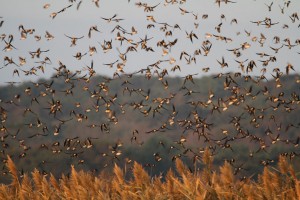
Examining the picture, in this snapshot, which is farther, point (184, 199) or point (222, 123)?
point (222, 123)

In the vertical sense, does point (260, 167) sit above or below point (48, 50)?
below

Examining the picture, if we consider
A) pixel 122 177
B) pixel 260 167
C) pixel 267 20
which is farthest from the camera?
pixel 260 167

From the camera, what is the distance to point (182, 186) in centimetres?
871

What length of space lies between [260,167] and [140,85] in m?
50.4

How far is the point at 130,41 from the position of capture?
1764cm

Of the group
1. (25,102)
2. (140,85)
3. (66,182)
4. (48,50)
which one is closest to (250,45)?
(48,50)

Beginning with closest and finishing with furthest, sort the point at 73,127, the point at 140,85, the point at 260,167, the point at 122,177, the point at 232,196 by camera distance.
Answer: the point at 232,196
the point at 122,177
the point at 260,167
the point at 73,127
the point at 140,85

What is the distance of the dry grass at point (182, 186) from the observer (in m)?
8.55

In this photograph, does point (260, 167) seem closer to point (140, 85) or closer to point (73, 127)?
point (73, 127)

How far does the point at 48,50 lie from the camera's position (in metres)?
16.7

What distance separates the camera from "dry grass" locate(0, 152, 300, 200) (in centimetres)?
855

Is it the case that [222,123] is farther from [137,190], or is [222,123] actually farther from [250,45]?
[137,190]

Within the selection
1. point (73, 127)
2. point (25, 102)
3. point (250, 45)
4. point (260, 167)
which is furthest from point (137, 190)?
point (25, 102)

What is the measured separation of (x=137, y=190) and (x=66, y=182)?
1721mm
